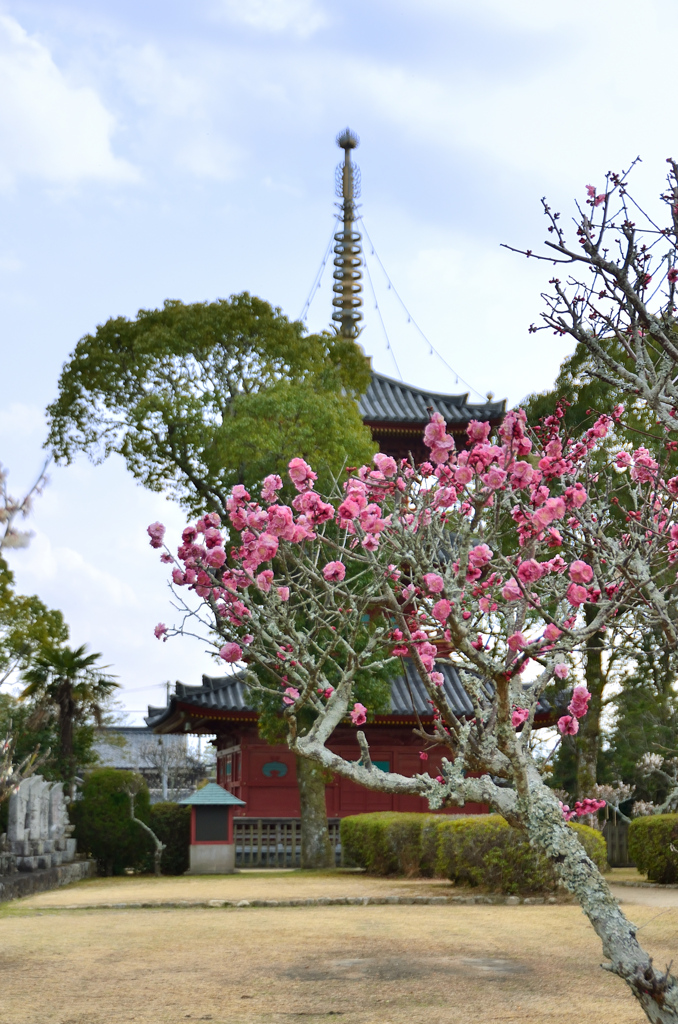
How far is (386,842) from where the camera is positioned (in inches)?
759

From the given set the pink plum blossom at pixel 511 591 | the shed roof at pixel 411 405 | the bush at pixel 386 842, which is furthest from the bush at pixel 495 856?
the shed roof at pixel 411 405

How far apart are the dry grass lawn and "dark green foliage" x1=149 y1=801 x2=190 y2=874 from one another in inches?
330

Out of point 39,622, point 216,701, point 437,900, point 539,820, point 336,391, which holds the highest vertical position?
point 336,391

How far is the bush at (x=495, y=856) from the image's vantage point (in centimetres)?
1423

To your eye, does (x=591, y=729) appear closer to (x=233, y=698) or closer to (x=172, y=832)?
(x=233, y=698)

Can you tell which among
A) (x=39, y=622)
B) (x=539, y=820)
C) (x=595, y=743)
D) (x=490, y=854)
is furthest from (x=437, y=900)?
(x=39, y=622)

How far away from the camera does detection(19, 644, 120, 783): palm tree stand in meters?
22.8

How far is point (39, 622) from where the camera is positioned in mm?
27266

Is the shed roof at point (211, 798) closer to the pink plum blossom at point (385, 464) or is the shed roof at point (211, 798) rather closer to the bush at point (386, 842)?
the bush at point (386, 842)

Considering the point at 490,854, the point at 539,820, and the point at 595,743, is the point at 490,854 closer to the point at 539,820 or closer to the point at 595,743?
the point at 595,743

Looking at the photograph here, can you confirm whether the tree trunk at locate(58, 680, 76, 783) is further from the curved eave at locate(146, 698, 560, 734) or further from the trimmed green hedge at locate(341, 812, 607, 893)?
the trimmed green hedge at locate(341, 812, 607, 893)

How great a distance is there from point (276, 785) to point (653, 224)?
73.7ft

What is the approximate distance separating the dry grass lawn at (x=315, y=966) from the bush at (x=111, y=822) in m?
8.06

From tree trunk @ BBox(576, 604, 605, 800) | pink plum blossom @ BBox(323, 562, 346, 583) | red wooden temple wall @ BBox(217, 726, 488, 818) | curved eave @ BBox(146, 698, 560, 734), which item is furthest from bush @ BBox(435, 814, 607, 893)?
red wooden temple wall @ BBox(217, 726, 488, 818)
